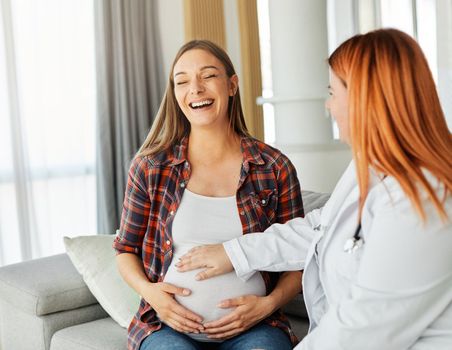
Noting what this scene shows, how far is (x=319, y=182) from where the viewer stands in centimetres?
332

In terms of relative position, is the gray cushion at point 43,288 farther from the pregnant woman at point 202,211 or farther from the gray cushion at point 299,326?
the gray cushion at point 299,326

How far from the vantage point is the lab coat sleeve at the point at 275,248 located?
1633 millimetres

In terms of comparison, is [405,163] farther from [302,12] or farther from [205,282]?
[302,12]

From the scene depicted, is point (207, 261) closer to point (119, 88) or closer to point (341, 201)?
point (341, 201)

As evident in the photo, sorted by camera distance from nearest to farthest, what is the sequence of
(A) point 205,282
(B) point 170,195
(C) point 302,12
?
(A) point 205,282, (B) point 170,195, (C) point 302,12

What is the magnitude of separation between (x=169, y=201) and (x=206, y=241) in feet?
0.55

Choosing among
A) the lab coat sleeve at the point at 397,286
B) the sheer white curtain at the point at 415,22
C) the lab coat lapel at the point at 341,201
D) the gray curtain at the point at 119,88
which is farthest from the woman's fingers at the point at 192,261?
the gray curtain at the point at 119,88

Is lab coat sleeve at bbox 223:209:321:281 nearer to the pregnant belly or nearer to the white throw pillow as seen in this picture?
the pregnant belly

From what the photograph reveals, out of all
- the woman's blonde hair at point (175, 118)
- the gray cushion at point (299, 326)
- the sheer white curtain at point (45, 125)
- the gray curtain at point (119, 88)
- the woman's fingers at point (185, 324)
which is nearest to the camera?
the woman's fingers at point (185, 324)

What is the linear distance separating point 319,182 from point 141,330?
1670 mm

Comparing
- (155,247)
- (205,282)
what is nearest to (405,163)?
(205,282)

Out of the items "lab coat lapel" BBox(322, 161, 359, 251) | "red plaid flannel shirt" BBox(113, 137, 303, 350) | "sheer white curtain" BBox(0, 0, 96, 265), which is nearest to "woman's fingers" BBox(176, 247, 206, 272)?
"red plaid flannel shirt" BBox(113, 137, 303, 350)

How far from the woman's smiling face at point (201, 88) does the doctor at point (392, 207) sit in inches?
25.7

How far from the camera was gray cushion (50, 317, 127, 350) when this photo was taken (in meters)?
2.15
